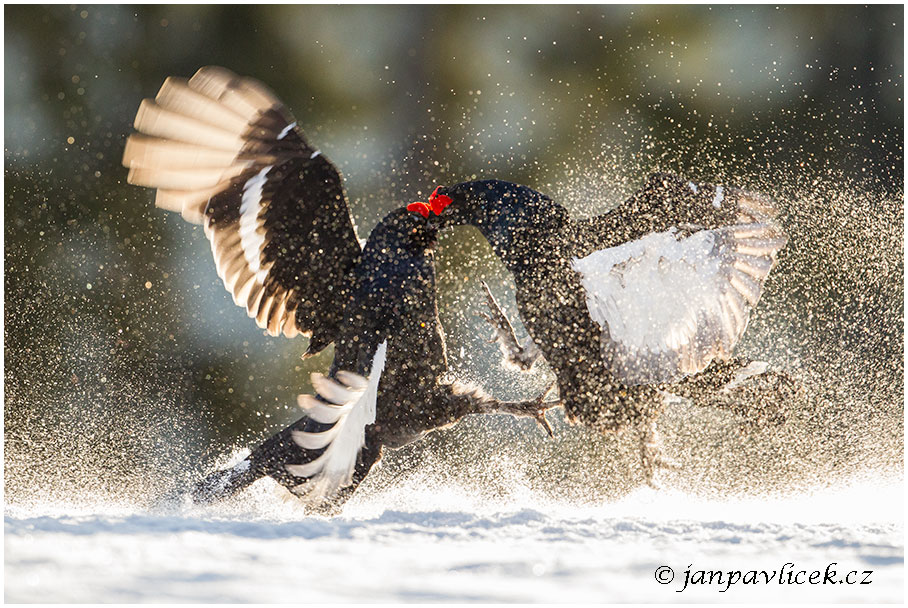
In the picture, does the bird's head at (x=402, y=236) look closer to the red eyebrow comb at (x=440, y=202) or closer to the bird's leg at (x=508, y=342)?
the red eyebrow comb at (x=440, y=202)

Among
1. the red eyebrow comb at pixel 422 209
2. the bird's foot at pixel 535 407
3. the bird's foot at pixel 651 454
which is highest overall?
the red eyebrow comb at pixel 422 209

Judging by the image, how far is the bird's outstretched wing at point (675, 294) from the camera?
94.6 inches

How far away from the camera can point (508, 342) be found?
2.77 metres

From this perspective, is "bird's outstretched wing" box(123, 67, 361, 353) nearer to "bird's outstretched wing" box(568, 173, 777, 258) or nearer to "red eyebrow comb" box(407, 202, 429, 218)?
"red eyebrow comb" box(407, 202, 429, 218)

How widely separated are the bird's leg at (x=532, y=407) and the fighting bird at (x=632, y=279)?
0.06 m

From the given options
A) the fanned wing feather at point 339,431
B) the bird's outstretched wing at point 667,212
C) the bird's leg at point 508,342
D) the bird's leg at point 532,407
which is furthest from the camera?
the bird's leg at point 508,342

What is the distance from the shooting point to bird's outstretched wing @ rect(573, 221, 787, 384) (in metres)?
2.40

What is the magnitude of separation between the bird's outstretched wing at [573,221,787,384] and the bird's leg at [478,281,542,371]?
0.28m

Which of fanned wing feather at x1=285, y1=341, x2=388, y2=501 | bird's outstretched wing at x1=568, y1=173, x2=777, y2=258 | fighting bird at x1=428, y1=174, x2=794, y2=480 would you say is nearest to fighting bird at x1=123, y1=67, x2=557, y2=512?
fanned wing feather at x1=285, y1=341, x2=388, y2=501

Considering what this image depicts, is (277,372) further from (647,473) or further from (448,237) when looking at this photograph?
(647,473)

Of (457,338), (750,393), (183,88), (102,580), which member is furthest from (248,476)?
(457,338)

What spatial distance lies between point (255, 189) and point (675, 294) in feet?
4.01

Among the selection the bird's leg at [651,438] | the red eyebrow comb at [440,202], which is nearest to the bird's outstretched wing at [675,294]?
the bird's leg at [651,438]

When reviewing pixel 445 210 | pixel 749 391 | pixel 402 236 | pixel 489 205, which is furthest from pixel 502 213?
pixel 749 391
